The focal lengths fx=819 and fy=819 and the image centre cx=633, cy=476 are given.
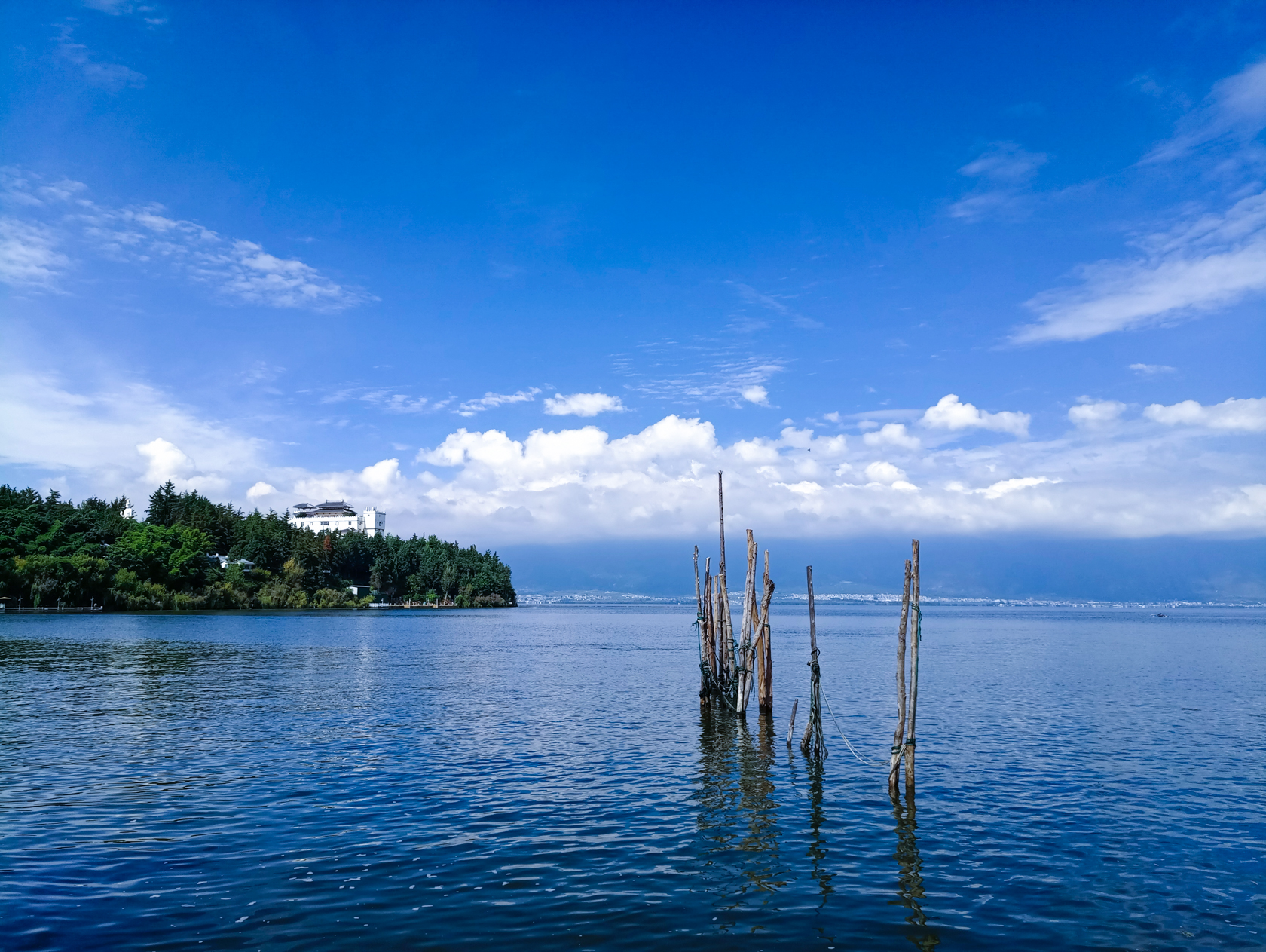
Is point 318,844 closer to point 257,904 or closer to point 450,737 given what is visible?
point 257,904

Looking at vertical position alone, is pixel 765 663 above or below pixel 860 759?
above

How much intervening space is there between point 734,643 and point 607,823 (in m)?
17.6

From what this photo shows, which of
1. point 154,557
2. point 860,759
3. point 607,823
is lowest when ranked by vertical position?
point 860,759

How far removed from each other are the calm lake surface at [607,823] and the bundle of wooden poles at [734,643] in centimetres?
137

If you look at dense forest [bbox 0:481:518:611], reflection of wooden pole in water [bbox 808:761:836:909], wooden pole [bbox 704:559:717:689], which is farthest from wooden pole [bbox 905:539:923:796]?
dense forest [bbox 0:481:518:611]

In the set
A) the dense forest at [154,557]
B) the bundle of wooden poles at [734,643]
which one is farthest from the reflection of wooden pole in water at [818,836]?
the dense forest at [154,557]

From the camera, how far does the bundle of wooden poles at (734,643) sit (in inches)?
1177

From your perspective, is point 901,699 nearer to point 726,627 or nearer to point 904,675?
point 904,675

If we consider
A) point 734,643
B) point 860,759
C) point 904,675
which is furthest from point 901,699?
point 734,643

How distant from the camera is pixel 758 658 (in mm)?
32656

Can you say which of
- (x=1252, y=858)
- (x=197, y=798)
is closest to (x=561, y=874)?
(x=197, y=798)

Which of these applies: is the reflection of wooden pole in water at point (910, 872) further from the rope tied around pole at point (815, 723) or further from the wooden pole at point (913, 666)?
the rope tied around pole at point (815, 723)

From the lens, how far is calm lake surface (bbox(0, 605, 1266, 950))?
1230 centimetres

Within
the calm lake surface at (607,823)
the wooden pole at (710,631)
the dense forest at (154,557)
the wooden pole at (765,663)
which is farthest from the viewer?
the dense forest at (154,557)
